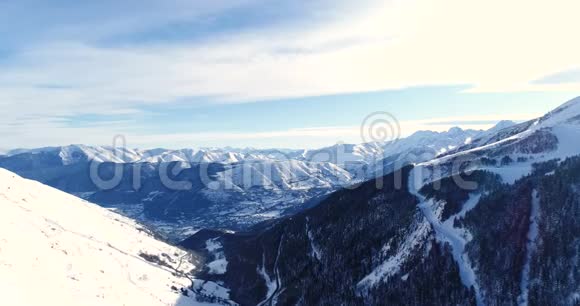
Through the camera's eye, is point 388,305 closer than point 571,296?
No

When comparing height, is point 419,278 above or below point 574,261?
below

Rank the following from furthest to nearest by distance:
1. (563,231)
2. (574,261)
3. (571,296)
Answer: (563,231), (574,261), (571,296)

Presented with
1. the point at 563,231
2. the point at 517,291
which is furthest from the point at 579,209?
the point at 517,291

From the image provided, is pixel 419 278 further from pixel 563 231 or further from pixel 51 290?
pixel 51 290

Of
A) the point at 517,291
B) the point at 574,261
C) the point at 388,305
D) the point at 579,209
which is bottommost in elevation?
the point at 388,305

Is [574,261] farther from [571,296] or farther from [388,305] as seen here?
[388,305]

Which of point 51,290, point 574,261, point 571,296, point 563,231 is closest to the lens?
point 571,296
